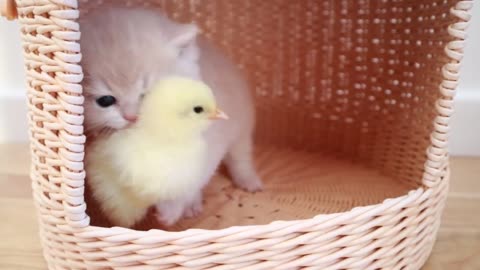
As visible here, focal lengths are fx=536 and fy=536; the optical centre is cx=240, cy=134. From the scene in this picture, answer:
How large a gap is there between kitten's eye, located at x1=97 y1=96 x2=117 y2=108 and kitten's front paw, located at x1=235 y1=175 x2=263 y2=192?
0.43 metres

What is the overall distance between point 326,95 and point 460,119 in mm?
423

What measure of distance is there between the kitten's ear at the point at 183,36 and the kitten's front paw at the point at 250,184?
381mm

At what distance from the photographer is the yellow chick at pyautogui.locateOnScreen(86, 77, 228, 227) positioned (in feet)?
2.43

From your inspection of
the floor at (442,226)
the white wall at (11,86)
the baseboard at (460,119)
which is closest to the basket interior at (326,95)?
the floor at (442,226)

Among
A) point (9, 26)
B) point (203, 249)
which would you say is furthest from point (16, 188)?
point (203, 249)

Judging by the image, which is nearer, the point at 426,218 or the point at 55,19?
the point at 55,19

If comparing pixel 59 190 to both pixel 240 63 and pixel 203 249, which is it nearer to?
pixel 203 249

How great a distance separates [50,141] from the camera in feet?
2.35

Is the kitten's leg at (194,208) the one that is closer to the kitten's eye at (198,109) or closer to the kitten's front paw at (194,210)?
the kitten's front paw at (194,210)

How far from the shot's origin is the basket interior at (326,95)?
3.35 feet

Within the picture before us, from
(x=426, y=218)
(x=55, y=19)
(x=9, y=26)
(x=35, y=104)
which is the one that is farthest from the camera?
(x=9, y=26)

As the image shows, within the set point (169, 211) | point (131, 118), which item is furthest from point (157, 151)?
point (169, 211)

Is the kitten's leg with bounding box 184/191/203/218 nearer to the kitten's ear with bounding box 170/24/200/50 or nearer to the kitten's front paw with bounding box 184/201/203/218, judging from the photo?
the kitten's front paw with bounding box 184/201/203/218

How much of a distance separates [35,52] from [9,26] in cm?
81
